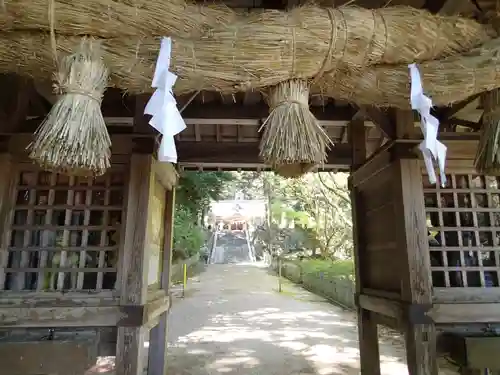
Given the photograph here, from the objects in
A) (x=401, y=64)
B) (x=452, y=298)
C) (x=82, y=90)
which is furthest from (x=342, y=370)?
(x=82, y=90)

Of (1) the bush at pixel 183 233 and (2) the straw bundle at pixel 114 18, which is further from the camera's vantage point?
(1) the bush at pixel 183 233

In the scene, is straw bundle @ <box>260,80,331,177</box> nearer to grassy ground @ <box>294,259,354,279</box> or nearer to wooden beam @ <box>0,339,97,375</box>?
wooden beam @ <box>0,339,97,375</box>

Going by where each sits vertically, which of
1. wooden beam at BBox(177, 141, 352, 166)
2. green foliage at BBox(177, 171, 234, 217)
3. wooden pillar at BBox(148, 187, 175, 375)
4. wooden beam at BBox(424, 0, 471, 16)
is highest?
green foliage at BBox(177, 171, 234, 217)

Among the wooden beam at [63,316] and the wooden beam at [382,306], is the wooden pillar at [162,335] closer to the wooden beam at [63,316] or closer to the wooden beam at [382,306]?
the wooden beam at [63,316]

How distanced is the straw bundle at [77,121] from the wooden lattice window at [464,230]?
2.02 metres

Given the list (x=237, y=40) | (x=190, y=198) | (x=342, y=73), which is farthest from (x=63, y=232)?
(x=190, y=198)

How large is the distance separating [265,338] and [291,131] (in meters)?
5.03

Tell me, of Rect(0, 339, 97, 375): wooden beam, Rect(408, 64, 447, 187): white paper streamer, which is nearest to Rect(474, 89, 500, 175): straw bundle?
Rect(408, 64, 447, 187): white paper streamer

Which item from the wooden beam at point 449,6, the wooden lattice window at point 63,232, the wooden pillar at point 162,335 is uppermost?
the wooden beam at point 449,6

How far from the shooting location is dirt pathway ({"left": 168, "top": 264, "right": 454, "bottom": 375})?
409 cm

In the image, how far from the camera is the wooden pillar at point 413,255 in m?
1.94

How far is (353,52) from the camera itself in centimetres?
126

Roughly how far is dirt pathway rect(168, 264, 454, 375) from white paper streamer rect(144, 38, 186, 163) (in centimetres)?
346

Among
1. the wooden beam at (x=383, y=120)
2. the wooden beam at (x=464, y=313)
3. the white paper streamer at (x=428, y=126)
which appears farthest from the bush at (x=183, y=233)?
the white paper streamer at (x=428, y=126)
